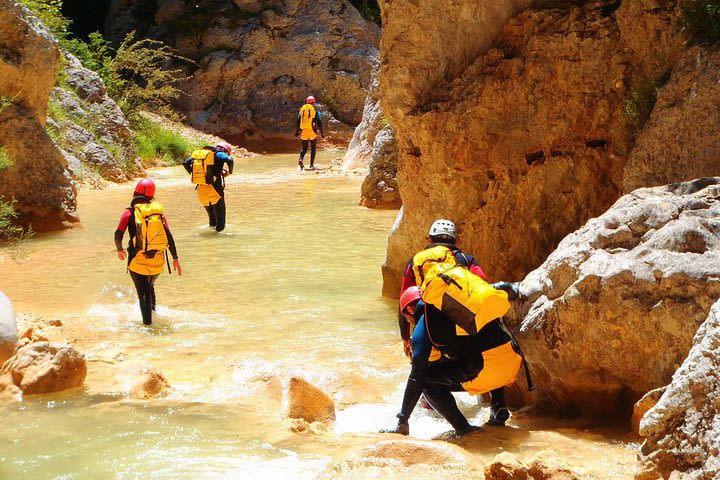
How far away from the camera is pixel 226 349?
6.87 meters

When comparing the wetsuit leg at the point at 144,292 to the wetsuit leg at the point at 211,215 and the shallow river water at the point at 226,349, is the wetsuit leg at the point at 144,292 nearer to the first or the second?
the shallow river water at the point at 226,349

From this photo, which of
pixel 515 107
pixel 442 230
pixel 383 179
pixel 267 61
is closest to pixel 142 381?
pixel 442 230

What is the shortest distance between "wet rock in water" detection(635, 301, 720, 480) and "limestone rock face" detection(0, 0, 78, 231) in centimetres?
1079

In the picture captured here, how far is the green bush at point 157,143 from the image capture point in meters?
21.0

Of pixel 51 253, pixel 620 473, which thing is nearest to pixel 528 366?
pixel 620 473

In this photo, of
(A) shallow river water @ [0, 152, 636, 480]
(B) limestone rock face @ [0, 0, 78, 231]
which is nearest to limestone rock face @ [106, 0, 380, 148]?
(A) shallow river water @ [0, 152, 636, 480]

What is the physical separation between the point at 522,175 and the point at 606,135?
0.84 m

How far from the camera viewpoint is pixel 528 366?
501 cm

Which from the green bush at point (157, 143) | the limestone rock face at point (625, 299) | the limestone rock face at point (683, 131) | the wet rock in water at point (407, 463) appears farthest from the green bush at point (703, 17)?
the green bush at point (157, 143)

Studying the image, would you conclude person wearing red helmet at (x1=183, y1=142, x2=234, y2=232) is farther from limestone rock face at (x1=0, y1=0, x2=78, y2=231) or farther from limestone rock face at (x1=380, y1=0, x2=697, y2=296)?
limestone rock face at (x1=380, y1=0, x2=697, y2=296)

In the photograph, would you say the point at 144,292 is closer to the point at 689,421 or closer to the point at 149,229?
the point at 149,229

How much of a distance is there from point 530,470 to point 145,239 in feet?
16.1

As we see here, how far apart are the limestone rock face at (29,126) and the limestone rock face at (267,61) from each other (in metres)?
15.0

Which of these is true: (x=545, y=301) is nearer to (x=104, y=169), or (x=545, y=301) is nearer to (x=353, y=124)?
(x=104, y=169)
